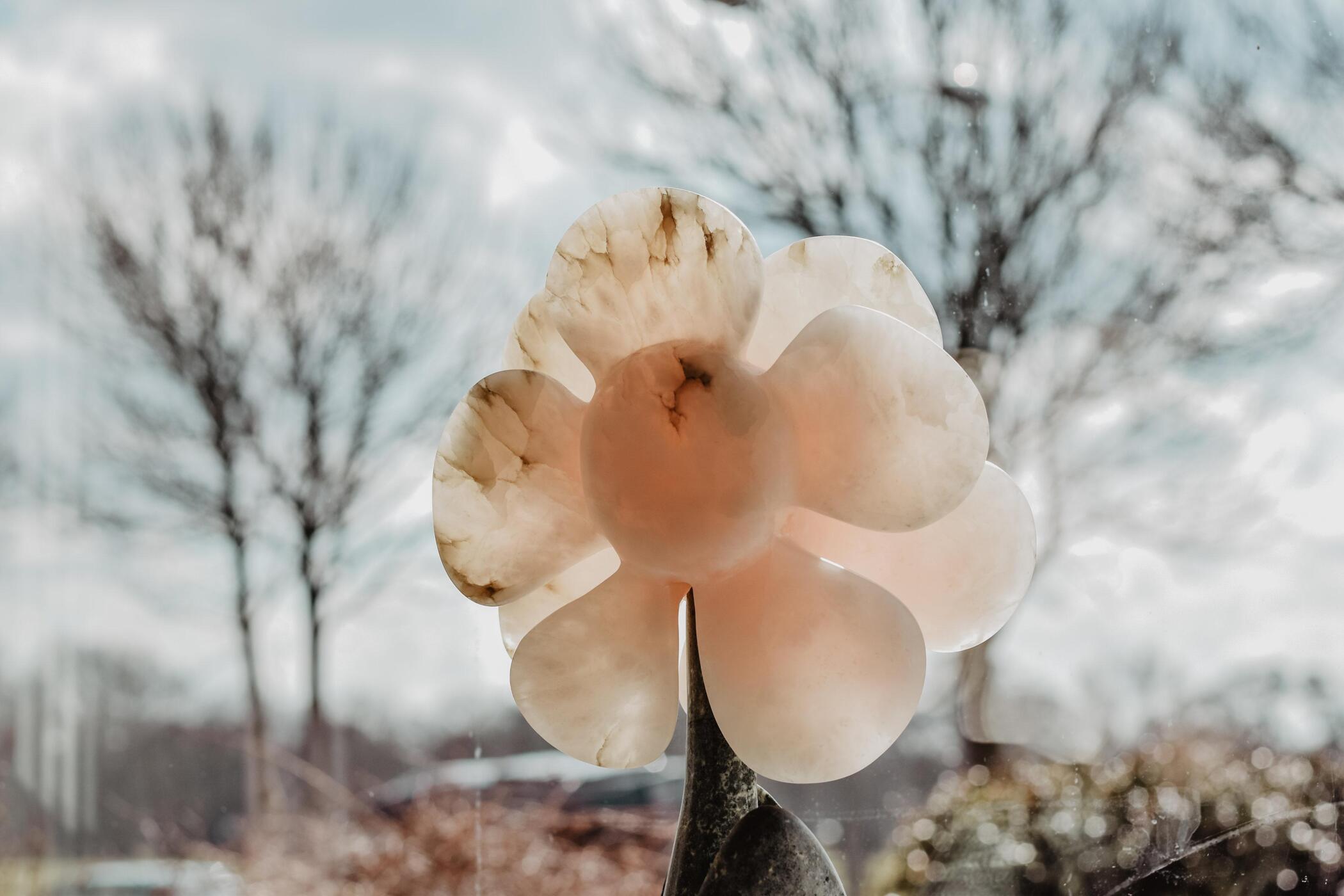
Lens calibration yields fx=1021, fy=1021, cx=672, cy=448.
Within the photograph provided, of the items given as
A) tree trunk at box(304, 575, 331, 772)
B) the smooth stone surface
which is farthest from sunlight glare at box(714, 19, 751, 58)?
the smooth stone surface

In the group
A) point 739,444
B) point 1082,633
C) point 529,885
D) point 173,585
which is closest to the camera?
point 739,444

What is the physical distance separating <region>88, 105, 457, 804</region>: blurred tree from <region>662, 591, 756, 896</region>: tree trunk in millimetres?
1168

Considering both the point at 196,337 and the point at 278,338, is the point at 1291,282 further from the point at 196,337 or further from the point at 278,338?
the point at 196,337

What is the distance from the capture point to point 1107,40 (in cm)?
132

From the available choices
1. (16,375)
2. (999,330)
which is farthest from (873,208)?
(16,375)

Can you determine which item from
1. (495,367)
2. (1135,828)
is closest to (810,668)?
(1135,828)

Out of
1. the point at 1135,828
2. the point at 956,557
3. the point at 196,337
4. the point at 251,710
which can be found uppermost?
the point at 956,557

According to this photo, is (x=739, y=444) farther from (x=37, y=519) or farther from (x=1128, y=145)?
(x=37, y=519)

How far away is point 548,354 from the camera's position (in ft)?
1.51

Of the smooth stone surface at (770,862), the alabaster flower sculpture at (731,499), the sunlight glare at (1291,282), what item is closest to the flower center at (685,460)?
the alabaster flower sculpture at (731,499)

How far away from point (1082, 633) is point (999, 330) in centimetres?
39

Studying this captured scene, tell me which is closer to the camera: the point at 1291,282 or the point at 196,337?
the point at 1291,282

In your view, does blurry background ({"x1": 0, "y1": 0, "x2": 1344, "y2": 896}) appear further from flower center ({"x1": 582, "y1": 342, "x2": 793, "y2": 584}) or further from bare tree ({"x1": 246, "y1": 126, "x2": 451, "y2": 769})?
flower center ({"x1": 582, "y1": 342, "x2": 793, "y2": 584})

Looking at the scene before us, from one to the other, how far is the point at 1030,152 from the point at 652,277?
1.11 metres
